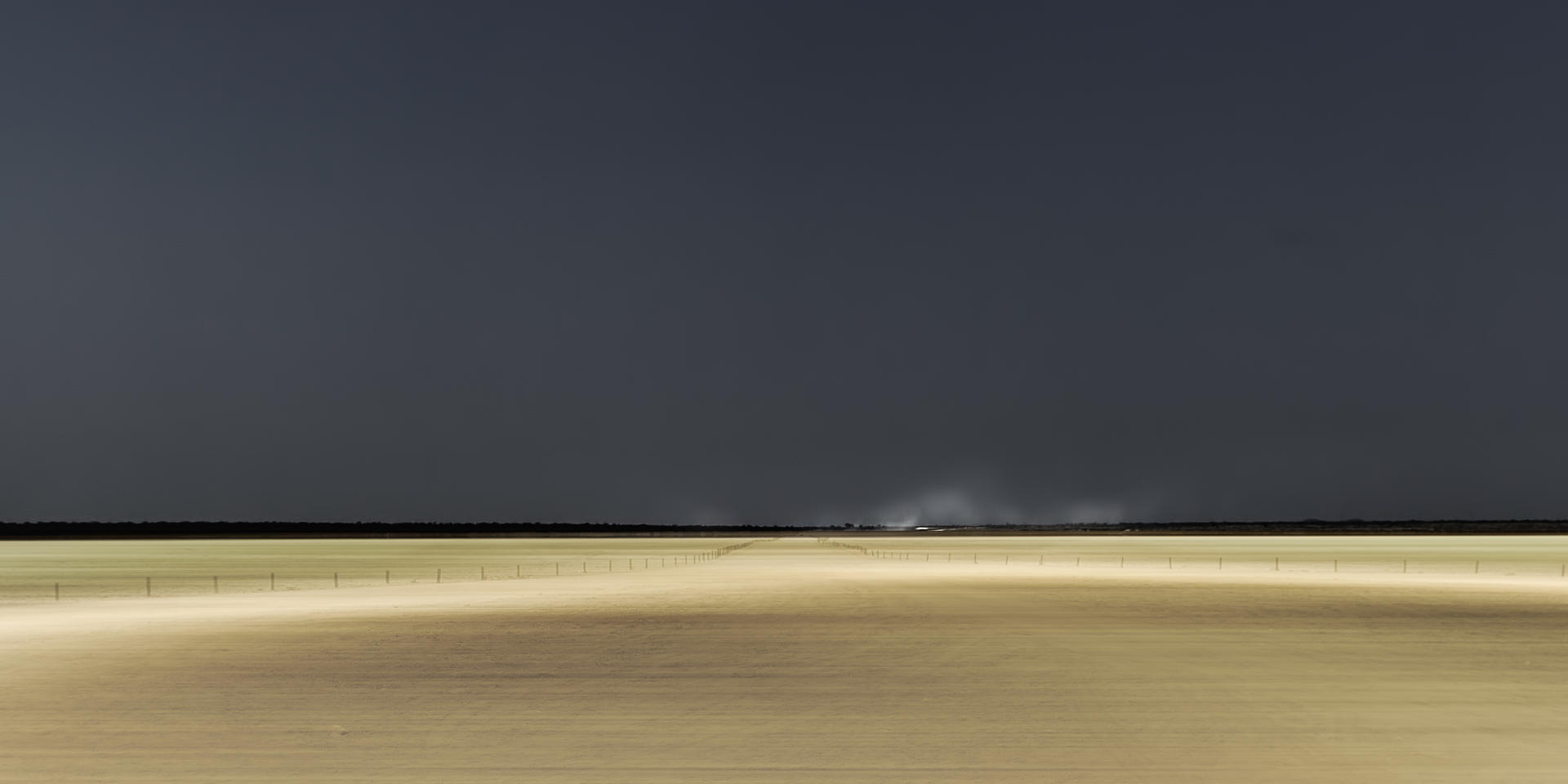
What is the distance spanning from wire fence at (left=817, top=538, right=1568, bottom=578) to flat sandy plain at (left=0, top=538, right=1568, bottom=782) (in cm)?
3238

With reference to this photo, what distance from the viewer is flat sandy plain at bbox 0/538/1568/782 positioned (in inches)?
575

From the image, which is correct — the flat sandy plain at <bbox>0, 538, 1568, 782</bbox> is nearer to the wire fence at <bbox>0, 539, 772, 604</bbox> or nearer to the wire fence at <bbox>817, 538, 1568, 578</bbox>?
the wire fence at <bbox>0, 539, 772, 604</bbox>

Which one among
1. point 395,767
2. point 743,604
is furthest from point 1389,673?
point 743,604

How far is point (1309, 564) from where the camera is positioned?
8169cm

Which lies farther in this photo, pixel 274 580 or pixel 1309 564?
pixel 1309 564

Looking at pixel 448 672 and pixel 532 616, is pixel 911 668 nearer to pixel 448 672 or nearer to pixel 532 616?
pixel 448 672

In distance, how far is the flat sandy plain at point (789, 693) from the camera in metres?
14.6

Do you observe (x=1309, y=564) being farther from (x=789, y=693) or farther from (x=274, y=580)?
(x=789, y=693)

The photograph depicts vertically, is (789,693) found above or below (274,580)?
below

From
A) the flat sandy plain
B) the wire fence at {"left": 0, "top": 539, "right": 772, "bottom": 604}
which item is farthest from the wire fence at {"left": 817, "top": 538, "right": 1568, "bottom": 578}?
the flat sandy plain

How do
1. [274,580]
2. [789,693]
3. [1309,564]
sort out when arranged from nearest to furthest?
[789,693]
[274,580]
[1309,564]

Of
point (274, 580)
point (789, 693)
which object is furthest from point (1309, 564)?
point (789, 693)

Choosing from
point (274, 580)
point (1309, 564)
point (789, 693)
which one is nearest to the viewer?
point (789, 693)

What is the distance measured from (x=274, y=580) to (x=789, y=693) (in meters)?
53.7
